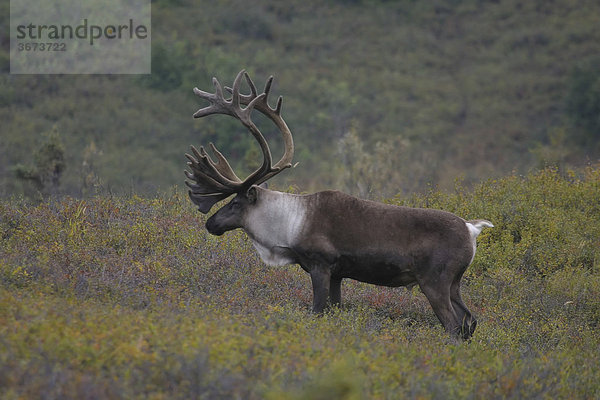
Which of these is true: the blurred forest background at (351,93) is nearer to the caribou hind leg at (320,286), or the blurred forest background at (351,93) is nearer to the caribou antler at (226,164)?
the caribou antler at (226,164)

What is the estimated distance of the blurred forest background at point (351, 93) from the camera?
29.0 m

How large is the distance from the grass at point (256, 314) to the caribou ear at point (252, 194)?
3.71ft

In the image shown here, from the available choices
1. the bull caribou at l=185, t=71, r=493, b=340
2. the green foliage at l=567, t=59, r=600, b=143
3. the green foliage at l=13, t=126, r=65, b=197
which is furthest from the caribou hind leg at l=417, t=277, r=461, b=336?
the green foliage at l=567, t=59, r=600, b=143

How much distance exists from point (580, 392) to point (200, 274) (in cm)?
483

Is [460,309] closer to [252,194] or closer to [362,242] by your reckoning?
[362,242]

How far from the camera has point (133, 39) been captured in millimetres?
35969

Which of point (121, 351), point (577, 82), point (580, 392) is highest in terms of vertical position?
point (577, 82)

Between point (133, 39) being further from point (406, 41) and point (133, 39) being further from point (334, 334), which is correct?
point (334, 334)

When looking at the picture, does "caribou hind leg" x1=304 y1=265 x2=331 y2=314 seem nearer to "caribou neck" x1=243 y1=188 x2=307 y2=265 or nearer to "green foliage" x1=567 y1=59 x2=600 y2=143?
"caribou neck" x1=243 y1=188 x2=307 y2=265

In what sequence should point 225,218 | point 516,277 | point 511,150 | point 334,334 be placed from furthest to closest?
point 511,150
point 516,277
point 225,218
point 334,334

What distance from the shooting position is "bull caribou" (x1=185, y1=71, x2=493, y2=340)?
8219 millimetres

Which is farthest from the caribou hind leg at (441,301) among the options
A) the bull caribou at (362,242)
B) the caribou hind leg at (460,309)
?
the caribou hind leg at (460,309)

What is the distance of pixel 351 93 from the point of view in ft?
118

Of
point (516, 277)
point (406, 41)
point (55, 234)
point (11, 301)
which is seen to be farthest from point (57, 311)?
point (406, 41)
